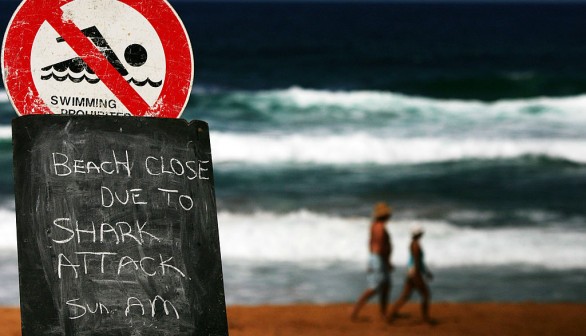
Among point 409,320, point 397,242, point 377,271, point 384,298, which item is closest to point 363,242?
point 397,242

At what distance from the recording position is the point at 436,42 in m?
51.0

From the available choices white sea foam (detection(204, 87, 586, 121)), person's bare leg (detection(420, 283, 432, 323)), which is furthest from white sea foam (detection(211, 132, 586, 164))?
person's bare leg (detection(420, 283, 432, 323))

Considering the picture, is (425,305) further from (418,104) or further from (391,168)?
(418,104)

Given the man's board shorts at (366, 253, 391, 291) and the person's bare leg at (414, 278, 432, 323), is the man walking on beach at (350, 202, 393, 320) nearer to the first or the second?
the man's board shorts at (366, 253, 391, 291)

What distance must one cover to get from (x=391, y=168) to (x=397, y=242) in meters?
6.78

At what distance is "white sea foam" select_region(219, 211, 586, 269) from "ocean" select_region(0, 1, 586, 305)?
0.12 feet

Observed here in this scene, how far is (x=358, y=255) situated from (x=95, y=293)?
11.1 metres

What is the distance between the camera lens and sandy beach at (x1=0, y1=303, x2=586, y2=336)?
984cm

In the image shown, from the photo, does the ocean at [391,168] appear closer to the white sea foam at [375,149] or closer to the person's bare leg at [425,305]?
the white sea foam at [375,149]

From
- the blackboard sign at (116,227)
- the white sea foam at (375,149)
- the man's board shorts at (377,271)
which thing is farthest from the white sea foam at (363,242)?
the blackboard sign at (116,227)

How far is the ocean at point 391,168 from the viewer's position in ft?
44.1

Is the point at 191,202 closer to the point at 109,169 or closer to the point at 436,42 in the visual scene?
the point at 109,169

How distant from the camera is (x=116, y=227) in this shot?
3.52m

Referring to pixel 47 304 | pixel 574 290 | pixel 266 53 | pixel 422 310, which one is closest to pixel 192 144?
pixel 47 304
